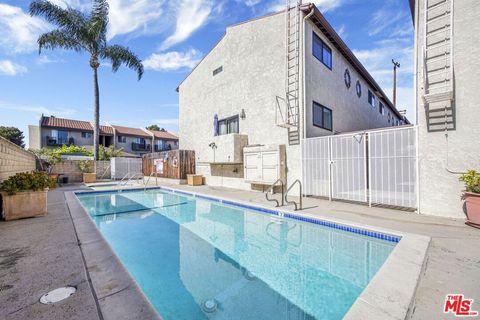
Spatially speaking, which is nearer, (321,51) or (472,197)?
(472,197)

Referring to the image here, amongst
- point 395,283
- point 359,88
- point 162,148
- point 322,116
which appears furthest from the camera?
point 162,148

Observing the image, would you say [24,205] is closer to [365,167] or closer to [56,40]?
[365,167]

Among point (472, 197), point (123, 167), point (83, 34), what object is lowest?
point (472, 197)

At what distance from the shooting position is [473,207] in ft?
15.4

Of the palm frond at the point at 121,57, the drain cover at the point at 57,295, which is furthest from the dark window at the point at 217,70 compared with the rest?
the drain cover at the point at 57,295

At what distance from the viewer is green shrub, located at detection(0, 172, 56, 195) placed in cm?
519

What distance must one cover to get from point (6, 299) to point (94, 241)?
64.5 inches

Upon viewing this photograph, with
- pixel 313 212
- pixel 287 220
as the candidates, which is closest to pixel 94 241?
pixel 287 220

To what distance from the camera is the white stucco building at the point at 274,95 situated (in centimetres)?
943

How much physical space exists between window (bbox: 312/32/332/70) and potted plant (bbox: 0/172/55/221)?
10.9 meters

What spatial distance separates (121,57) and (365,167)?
2001 centimetres

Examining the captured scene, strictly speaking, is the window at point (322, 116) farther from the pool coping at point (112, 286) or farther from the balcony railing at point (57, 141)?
the balcony railing at point (57, 141)

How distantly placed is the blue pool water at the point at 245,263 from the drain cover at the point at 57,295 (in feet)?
3.29

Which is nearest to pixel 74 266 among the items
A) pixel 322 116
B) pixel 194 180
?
pixel 322 116
